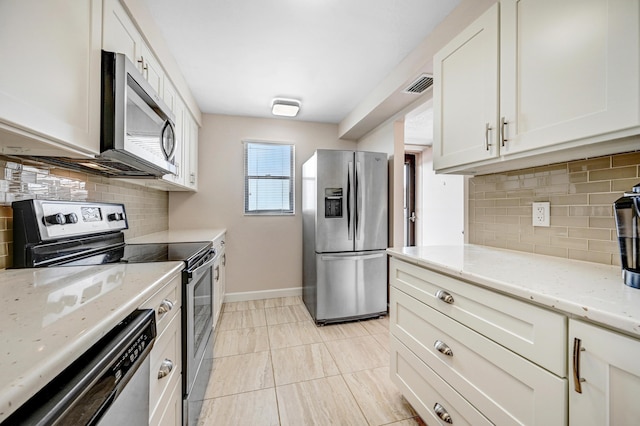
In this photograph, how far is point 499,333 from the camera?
36.4 inches

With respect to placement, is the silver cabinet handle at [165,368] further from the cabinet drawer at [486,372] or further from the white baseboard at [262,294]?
the white baseboard at [262,294]

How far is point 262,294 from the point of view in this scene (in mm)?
3494

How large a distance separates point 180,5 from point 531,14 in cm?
187

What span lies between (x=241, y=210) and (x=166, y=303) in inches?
99.3

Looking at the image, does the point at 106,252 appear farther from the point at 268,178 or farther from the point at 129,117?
the point at 268,178

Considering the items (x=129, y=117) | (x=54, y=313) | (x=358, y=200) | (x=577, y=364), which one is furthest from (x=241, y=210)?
(x=577, y=364)

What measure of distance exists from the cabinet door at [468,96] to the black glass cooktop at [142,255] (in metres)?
1.56

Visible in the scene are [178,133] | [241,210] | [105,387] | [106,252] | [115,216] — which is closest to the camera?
A: [105,387]

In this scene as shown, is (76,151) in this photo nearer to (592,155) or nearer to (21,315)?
(21,315)

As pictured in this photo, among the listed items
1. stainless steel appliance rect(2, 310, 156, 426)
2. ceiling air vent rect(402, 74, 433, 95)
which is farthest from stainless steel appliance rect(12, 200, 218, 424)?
ceiling air vent rect(402, 74, 433, 95)

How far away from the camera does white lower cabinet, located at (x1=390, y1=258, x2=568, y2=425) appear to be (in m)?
0.79

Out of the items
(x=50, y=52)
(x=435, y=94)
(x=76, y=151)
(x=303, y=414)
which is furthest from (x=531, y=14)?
(x=303, y=414)

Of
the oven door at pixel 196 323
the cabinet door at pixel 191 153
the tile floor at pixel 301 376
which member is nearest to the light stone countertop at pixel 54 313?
the oven door at pixel 196 323

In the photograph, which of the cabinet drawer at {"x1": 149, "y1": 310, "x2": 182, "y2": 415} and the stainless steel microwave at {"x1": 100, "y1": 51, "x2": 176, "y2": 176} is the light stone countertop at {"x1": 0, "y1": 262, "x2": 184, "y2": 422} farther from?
the stainless steel microwave at {"x1": 100, "y1": 51, "x2": 176, "y2": 176}
